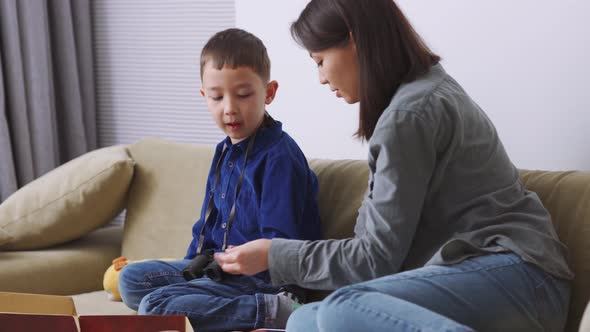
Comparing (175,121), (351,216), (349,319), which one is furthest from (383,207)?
(175,121)

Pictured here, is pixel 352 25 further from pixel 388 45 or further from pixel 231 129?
pixel 231 129

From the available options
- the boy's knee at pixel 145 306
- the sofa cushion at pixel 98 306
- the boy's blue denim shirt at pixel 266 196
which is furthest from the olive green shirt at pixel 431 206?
the sofa cushion at pixel 98 306

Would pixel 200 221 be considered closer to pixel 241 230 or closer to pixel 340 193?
pixel 241 230

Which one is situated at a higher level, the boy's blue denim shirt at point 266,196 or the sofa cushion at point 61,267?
the boy's blue denim shirt at point 266,196

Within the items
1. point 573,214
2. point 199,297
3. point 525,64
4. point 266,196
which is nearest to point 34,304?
point 199,297

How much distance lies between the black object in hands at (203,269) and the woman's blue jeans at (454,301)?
0.51 meters

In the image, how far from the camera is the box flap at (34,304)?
1.84 m

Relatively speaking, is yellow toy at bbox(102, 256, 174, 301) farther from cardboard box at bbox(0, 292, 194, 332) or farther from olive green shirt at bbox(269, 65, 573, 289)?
olive green shirt at bbox(269, 65, 573, 289)

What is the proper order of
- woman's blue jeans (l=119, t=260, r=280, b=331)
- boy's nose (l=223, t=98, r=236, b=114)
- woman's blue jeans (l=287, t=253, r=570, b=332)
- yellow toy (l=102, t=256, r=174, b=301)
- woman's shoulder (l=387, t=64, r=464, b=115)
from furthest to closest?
yellow toy (l=102, t=256, r=174, b=301), boy's nose (l=223, t=98, r=236, b=114), woman's blue jeans (l=119, t=260, r=280, b=331), woman's shoulder (l=387, t=64, r=464, b=115), woman's blue jeans (l=287, t=253, r=570, b=332)

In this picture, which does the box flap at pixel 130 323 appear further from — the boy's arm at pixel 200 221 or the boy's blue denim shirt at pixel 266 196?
the boy's arm at pixel 200 221

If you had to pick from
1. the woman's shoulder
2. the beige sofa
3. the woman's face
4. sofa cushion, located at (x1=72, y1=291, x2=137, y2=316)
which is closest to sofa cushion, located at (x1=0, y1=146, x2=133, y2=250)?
the beige sofa

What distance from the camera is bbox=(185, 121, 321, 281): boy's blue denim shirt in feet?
6.73

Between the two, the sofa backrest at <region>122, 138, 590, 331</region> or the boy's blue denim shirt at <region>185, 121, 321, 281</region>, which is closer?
the sofa backrest at <region>122, 138, 590, 331</region>

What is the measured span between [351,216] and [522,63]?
57cm
